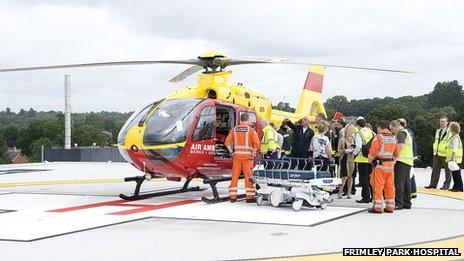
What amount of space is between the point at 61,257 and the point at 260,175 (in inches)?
226

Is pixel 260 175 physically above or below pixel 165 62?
below

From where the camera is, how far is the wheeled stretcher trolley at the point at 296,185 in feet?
36.3

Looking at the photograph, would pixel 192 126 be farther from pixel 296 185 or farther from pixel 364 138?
pixel 364 138

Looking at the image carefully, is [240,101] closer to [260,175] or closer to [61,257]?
[260,175]

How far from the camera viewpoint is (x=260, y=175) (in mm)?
12242

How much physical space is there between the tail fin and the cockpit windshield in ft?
21.0

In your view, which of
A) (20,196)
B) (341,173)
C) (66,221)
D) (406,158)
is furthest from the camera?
(20,196)

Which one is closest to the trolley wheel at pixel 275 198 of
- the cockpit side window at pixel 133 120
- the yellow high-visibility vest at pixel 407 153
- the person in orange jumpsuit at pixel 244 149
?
the person in orange jumpsuit at pixel 244 149

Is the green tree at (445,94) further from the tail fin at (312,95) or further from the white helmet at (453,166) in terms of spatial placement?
the white helmet at (453,166)

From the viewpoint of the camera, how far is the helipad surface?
24.4 ft

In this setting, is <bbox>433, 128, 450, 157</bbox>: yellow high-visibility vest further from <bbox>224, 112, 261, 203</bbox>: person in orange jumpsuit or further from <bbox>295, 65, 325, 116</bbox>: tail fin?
<bbox>224, 112, 261, 203</bbox>: person in orange jumpsuit

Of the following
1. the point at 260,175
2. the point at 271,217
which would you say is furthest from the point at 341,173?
the point at 271,217

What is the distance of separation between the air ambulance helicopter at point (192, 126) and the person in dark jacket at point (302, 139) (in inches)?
50.6

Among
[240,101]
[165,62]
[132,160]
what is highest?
[165,62]
